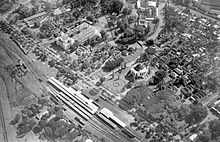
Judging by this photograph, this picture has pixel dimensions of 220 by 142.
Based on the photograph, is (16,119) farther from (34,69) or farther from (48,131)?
(34,69)

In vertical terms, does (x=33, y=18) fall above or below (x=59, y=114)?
above

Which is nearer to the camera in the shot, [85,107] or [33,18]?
[85,107]

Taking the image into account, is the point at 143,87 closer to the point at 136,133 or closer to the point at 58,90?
the point at 136,133

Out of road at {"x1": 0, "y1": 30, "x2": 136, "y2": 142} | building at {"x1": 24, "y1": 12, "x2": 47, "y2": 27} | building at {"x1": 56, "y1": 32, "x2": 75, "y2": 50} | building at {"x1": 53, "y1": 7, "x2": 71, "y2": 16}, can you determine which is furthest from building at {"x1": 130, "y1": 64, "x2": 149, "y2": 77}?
building at {"x1": 24, "y1": 12, "x2": 47, "y2": 27}

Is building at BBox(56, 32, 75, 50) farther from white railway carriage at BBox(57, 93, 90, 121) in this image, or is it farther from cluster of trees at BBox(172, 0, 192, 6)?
cluster of trees at BBox(172, 0, 192, 6)

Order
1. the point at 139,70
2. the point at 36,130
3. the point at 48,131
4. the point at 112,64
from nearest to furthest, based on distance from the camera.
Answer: the point at 48,131, the point at 36,130, the point at 139,70, the point at 112,64

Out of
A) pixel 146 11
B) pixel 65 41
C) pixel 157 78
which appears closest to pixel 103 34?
pixel 65 41

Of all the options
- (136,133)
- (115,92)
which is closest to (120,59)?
(115,92)

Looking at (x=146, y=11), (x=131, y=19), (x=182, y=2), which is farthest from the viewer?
(x=182, y=2)
